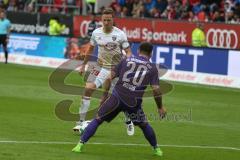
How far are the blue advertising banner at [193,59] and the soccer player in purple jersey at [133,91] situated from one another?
15599 millimetres

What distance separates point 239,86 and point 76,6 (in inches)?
685

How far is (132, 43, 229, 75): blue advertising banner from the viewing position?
92.4 feet

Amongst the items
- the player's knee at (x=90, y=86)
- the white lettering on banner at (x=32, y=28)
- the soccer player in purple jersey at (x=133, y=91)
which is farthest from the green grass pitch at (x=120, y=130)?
the white lettering on banner at (x=32, y=28)

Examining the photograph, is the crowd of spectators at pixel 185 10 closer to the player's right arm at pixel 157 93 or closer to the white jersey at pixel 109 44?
the white jersey at pixel 109 44

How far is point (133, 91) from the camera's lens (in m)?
12.7

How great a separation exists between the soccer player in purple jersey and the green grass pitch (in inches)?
16.8

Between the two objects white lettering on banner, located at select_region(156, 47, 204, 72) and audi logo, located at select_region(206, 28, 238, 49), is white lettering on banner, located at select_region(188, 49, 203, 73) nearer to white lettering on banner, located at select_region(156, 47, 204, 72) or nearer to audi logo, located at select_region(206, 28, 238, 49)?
white lettering on banner, located at select_region(156, 47, 204, 72)

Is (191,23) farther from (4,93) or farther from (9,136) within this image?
(9,136)

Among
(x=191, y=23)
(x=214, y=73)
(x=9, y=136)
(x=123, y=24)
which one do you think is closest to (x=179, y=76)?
(x=214, y=73)

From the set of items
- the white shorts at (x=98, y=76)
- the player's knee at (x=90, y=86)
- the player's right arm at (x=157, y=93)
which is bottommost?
the player's knee at (x=90, y=86)

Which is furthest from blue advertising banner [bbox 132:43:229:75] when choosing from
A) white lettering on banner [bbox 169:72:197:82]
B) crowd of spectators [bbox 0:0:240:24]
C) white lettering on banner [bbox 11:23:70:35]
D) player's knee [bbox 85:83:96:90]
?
player's knee [bbox 85:83:96:90]

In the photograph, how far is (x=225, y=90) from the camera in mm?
26781

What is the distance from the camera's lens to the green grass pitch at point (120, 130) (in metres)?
12.9

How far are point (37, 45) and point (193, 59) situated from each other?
9.07 m
